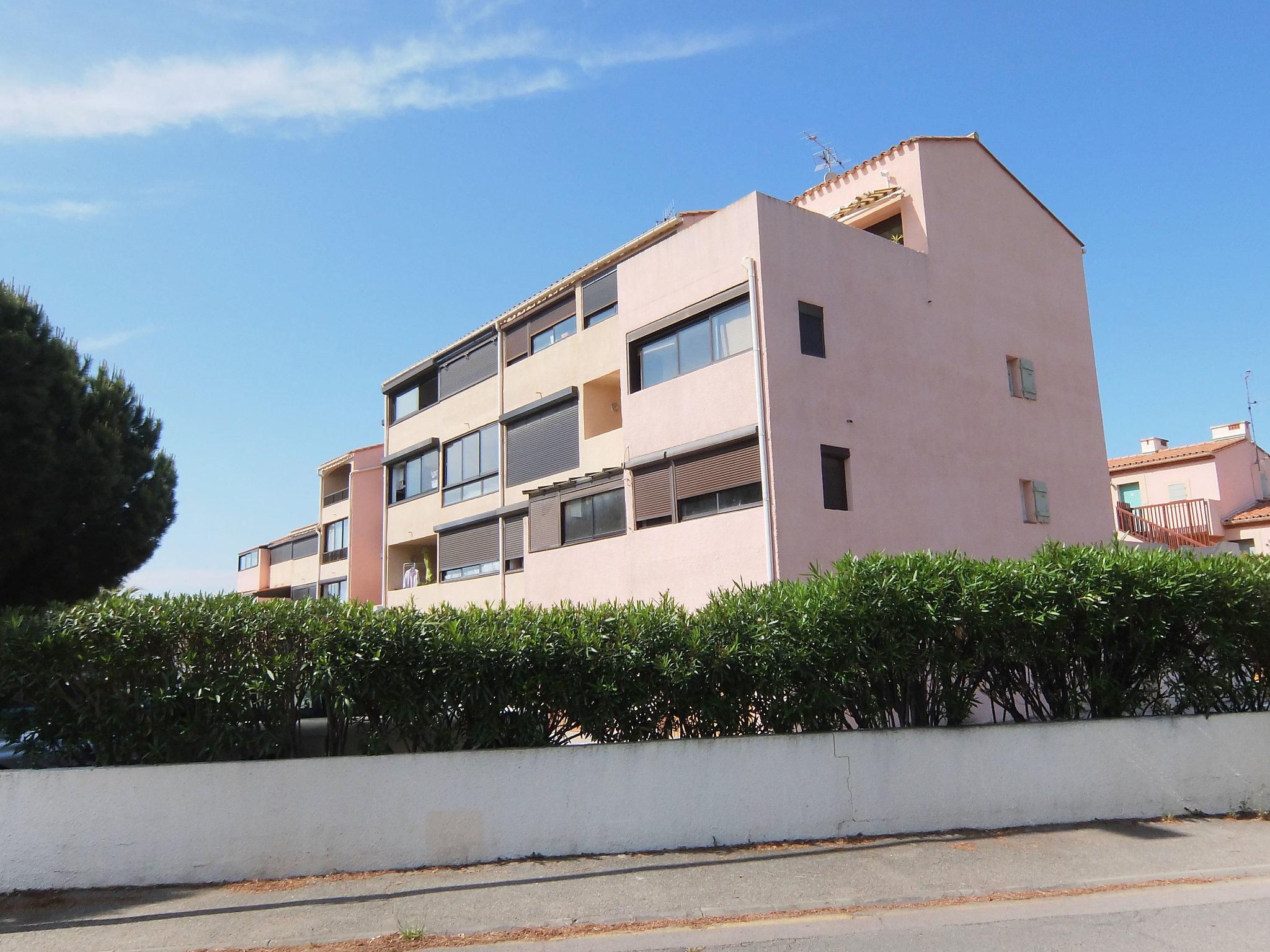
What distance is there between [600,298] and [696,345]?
17.4ft

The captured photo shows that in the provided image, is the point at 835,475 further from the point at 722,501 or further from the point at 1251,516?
the point at 1251,516

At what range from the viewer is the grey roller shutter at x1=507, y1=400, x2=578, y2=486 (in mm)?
20516

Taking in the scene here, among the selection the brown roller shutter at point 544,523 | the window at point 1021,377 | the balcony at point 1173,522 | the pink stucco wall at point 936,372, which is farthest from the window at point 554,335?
the balcony at point 1173,522

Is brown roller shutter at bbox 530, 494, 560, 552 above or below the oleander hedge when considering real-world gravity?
above

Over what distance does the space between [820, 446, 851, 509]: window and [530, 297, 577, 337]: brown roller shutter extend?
A: 8.47m

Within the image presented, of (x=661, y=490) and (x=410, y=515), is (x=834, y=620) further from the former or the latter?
(x=410, y=515)

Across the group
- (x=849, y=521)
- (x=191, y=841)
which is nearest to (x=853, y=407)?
(x=849, y=521)

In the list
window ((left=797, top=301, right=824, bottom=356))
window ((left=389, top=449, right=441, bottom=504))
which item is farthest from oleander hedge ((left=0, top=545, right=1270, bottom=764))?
window ((left=389, top=449, right=441, bottom=504))

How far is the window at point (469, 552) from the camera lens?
23.0 metres

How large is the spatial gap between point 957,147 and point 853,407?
21.7 feet

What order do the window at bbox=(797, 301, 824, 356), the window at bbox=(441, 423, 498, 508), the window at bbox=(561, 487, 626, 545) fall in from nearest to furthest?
the window at bbox=(797, 301, 824, 356) < the window at bbox=(561, 487, 626, 545) < the window at bbox=(441, 423, 498, 508)

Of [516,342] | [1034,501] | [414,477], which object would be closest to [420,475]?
[414,477]

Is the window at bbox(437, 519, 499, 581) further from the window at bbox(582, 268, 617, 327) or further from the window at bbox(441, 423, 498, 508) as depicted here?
the window at bbox(582, 268, 617, 327)

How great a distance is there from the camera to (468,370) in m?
25.4
